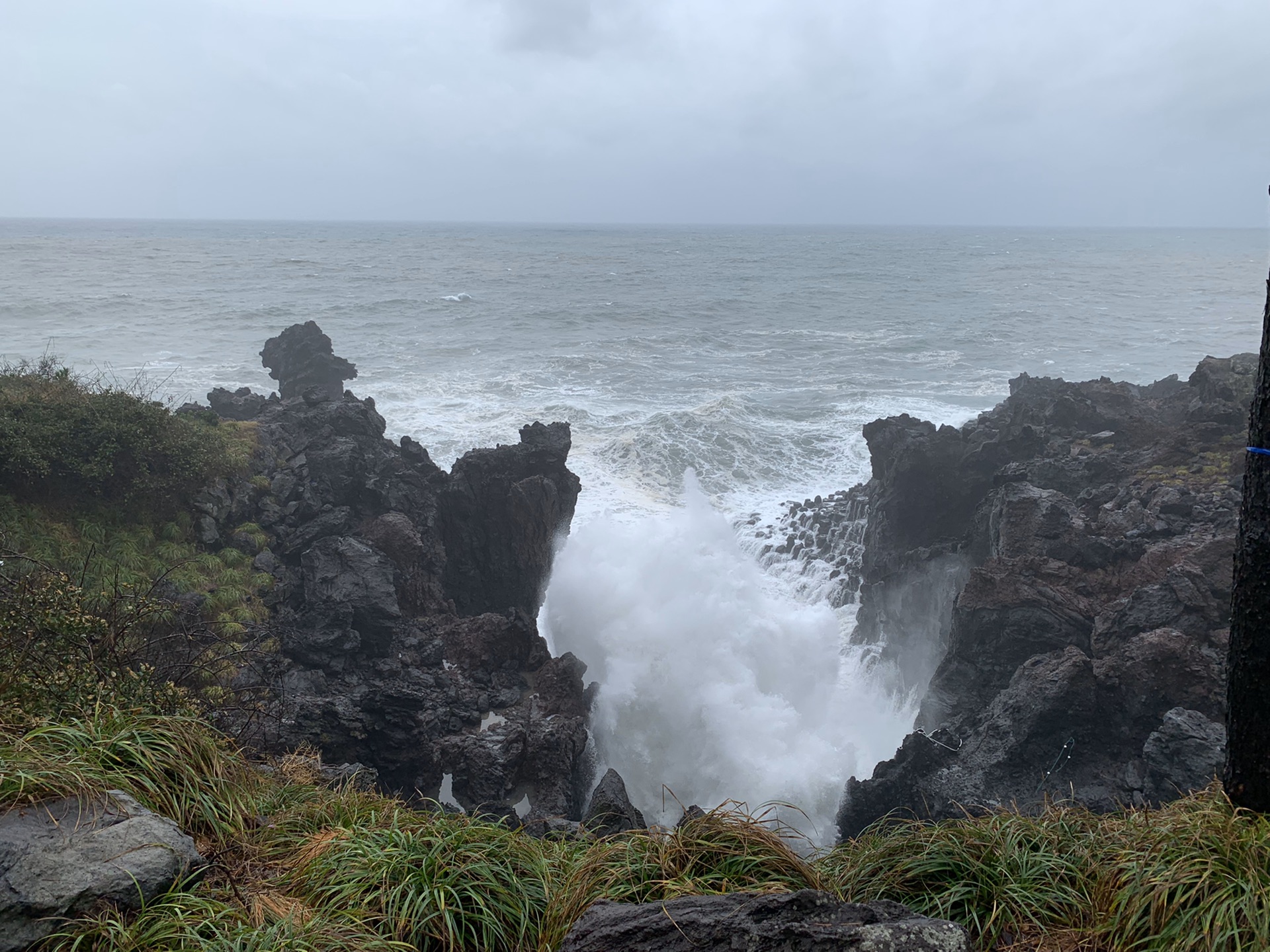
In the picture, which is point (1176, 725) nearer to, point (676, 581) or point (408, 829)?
point (408, 829)

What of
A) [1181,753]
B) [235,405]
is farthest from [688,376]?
[1181,753]

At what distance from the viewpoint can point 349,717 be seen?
955cm

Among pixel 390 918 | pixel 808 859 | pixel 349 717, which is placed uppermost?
pixel 390 918

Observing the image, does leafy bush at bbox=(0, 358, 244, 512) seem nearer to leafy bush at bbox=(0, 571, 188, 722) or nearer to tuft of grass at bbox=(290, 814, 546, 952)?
leafy bush at bbox=(0, 571, 188, 722)

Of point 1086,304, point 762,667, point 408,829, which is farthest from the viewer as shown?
point 1086,304

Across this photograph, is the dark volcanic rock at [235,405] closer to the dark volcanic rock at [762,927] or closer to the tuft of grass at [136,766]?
the tuft of grass at [136,766]

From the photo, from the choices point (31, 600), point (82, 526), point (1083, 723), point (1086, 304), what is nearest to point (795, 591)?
point (1083, 723)

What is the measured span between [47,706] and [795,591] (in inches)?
549

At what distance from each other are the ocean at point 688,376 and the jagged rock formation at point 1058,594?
76.2 inches

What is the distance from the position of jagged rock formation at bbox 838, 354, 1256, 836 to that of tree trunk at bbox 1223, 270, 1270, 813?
5.12 feet

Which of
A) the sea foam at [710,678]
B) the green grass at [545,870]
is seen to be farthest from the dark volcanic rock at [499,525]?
the green grass at [545,870]

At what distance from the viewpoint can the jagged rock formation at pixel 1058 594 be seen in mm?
8664

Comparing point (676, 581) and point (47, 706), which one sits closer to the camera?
point (47, 706)

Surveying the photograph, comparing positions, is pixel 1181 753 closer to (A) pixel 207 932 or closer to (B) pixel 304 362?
(A) pixel 207 932
